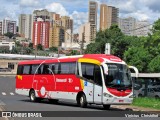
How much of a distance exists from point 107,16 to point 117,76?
50256 millimetres

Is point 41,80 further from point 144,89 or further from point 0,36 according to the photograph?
point 0,36

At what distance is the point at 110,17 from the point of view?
75688mm

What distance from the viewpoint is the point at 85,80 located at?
25719 mm

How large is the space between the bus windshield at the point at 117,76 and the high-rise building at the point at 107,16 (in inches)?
1822

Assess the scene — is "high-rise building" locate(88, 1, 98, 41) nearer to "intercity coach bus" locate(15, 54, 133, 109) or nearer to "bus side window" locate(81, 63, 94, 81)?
"intercity coach bus" locate(15, 54, 133, 109)

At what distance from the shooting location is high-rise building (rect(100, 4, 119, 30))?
2852 inches

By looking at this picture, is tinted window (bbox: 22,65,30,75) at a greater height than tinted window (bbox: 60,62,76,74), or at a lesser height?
lesser

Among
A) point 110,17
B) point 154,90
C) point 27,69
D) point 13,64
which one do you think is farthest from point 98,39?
point 13,64

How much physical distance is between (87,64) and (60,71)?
3407 mm

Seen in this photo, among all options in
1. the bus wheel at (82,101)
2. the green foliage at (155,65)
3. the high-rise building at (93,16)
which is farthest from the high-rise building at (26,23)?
the bus wheel at (82,101)

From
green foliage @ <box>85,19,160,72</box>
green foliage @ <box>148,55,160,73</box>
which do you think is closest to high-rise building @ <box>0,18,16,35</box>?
green foliage @ <box>85,19,160,72</box>

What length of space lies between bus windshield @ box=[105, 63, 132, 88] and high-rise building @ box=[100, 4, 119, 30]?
152 feet

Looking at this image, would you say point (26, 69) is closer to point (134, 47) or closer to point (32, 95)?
point (32, 95)

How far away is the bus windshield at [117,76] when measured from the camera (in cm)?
2439
